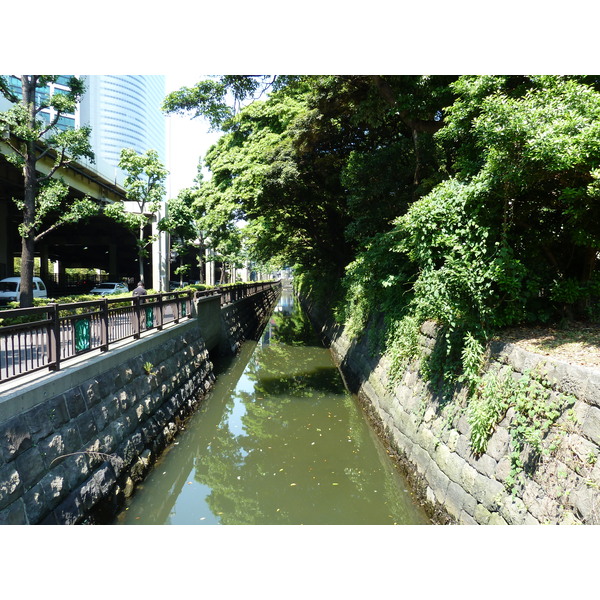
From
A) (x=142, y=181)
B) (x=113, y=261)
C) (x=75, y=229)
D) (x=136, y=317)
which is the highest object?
(x=142, y=181)

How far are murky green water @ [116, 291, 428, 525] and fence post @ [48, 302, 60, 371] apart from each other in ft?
7.35

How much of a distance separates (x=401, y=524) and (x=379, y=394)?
398 cm

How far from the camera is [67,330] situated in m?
5.81

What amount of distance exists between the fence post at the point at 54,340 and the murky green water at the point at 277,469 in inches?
88.2

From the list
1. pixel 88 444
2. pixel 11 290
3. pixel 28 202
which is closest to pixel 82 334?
pixel 88 444

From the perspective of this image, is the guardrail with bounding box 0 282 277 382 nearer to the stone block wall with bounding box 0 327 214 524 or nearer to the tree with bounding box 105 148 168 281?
the stone block wall with bounding box 0 327 214 524

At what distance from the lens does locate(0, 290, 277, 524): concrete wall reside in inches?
163

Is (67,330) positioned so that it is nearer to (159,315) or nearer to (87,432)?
(87,432)

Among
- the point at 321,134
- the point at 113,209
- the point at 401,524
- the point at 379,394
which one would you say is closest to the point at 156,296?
the point at 379,394

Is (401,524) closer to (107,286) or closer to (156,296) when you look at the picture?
(156,296)

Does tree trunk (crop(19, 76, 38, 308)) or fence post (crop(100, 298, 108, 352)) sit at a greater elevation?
tree trunk (crop(19, 76, 38, 308))

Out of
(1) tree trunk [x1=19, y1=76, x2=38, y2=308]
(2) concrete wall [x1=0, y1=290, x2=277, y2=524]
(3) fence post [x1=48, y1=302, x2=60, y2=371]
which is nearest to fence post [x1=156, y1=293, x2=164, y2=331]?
(2) concrete wall [x1=0, y1=290, x2=277, y2=524]

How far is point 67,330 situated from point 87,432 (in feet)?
4.75

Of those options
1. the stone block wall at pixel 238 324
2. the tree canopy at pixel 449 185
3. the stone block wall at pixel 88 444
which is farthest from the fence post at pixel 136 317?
the stone block wall at pixel 238 324
